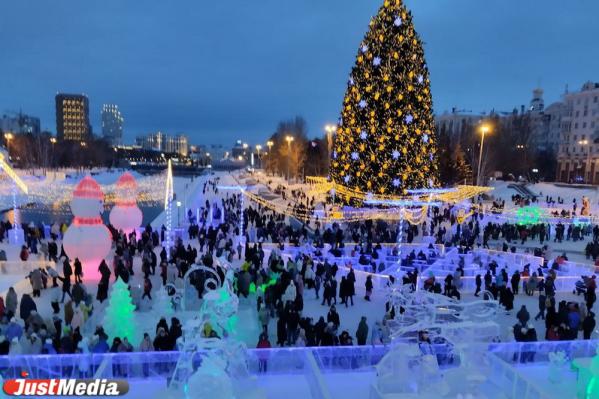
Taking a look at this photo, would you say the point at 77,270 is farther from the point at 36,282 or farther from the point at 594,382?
the point at 594,382

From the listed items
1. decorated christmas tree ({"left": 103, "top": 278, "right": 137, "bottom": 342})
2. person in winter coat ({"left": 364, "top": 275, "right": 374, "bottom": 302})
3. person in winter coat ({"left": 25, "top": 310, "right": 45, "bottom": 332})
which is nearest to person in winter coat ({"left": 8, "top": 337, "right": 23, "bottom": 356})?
person in winter coat ({"left": 25, "top": 310, "right": 45, "bottom": 332})

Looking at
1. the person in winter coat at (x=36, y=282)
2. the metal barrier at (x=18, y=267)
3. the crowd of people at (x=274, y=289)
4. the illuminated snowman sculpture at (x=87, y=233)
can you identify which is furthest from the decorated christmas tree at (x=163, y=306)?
the metal barrier at (x=18, y=267)

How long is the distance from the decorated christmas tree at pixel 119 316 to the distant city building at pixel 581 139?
51535 millimetres

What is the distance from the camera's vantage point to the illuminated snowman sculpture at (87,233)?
1360 cm

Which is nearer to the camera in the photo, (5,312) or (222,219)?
(5,312)

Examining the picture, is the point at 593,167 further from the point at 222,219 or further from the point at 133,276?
the point at 133,276

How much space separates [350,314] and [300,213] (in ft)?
42.3

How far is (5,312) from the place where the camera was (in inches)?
377

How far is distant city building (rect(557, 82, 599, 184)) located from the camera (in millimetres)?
48562

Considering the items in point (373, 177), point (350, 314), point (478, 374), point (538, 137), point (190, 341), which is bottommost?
point (350, 314)

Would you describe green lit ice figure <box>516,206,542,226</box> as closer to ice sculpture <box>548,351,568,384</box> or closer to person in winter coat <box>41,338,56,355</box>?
ice sculpture <box>548,351,568,384</box>

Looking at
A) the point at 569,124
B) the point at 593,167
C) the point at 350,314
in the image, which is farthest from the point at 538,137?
the point at 350,314

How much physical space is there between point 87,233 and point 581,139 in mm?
58664

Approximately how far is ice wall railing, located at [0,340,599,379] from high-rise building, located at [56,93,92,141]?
520 ft
